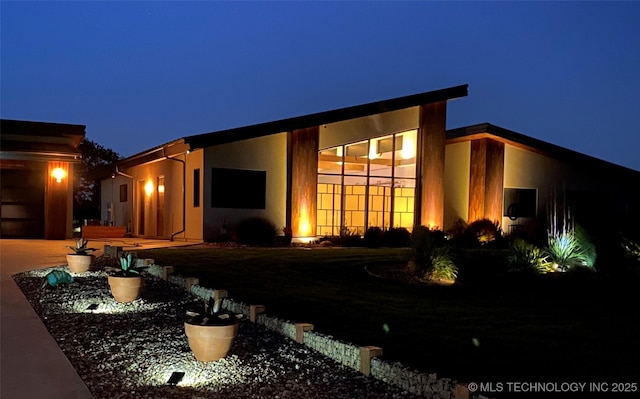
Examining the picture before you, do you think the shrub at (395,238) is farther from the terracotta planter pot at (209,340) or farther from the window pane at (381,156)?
the terracotta planter pot at (209,340)

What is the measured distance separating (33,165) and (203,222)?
587cm

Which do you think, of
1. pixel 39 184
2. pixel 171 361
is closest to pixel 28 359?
pixel 171 361

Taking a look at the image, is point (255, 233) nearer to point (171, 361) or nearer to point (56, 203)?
point (56, 203)

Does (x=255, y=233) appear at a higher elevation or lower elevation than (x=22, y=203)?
lower

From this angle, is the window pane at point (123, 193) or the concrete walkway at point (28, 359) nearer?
the concrete walkway at point (28, 359)

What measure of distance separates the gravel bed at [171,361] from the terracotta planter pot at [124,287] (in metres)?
0.13

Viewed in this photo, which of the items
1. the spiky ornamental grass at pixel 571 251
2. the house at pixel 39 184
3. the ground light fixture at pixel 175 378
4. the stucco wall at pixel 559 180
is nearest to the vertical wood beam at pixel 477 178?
the stucco wall at pixel 559 180

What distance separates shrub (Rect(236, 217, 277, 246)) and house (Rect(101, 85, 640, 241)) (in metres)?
0.71

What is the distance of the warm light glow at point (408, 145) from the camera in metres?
20.6

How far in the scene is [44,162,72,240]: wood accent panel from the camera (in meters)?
18.4

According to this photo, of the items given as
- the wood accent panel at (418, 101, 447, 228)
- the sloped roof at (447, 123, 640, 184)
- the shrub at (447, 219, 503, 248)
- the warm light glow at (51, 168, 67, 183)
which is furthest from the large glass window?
the warm light glow at (51, 168, 67, 183)

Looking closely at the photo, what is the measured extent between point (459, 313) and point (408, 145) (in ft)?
44.2

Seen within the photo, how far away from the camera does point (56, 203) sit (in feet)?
60.8

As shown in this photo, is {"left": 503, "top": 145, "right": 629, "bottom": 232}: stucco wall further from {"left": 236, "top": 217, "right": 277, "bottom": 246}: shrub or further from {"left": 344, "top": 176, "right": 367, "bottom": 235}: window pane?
{"left": 236, "top": 217, "right": 277, "bottom": 246}: shrub
